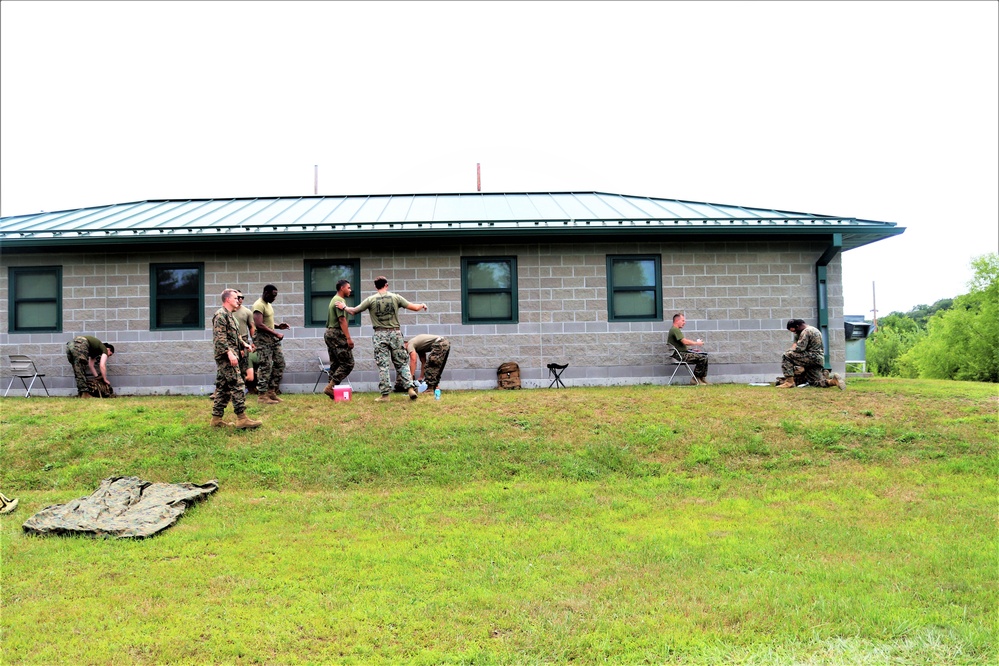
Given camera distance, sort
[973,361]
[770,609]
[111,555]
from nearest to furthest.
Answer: [770,609]
[111,555]
[973,361]

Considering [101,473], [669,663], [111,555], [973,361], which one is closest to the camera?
[669,663]

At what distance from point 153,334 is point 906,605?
1368 centimetres

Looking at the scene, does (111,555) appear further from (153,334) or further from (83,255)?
(83,255)

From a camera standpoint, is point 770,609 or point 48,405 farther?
point 48,405

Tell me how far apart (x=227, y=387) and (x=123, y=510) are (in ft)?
8.75

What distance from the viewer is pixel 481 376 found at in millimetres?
13922

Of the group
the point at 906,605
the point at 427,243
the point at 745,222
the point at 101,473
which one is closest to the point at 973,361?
the point at 745,222

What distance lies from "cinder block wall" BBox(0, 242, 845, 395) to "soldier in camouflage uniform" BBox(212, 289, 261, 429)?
415 centimetres

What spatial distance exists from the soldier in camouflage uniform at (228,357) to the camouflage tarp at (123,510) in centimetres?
177

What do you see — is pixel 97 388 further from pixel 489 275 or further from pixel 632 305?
pixel 632 305

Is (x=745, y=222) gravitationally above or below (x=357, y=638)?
above

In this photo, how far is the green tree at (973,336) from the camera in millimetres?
29359

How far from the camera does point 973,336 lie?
30000mm

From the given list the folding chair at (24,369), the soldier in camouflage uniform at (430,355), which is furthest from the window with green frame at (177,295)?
the soldier in camouflage uniform at (430,355)
